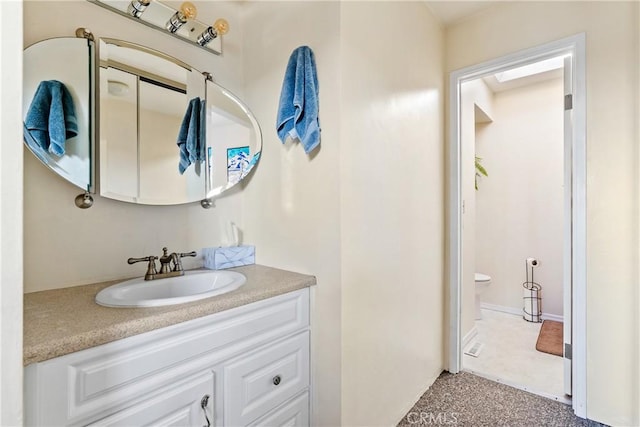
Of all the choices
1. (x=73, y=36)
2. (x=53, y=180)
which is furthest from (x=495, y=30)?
(x=53, y=180)

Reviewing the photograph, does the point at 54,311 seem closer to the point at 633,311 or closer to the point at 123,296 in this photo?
the point at 123,296

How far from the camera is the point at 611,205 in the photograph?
1676 millimetres

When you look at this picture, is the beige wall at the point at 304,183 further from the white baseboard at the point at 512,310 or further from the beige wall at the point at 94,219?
the white baseboard at the point at 512,310

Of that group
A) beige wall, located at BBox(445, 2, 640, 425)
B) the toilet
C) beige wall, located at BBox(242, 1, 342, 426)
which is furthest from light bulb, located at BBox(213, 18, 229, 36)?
the toilet

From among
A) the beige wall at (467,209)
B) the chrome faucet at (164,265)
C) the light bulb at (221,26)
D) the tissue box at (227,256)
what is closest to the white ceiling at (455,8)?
the beige wall at (467,209)

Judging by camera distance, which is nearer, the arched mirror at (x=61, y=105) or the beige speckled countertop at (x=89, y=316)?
the beige speckled countertop at (x=89, y=316)

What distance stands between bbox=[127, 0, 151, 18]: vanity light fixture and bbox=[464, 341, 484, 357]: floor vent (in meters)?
3.10

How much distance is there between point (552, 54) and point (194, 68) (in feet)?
6.92

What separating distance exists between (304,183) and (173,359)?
0.86 metres

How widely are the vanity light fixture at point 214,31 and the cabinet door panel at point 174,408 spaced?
1.50 meters

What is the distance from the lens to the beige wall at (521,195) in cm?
331

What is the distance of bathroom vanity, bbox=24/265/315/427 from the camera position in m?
0.75

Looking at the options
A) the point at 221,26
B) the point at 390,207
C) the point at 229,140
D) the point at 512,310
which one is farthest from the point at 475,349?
the point at 221,26

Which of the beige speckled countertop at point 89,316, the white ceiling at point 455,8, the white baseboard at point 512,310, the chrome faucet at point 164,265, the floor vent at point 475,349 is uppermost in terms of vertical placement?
the white ceiling at point 455,8
